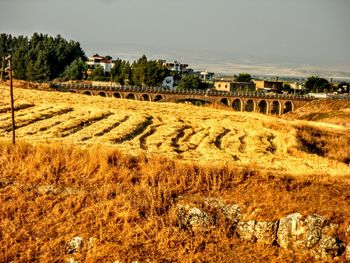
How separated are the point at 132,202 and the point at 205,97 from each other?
98.0 m

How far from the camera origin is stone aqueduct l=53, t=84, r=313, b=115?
341 ft

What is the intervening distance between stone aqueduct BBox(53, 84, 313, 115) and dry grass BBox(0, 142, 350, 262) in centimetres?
8738

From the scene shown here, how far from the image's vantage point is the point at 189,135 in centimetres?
2591

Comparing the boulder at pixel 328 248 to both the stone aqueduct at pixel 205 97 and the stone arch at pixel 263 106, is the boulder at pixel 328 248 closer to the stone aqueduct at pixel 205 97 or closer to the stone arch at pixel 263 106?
the stone aqueduct at pixel 205 97

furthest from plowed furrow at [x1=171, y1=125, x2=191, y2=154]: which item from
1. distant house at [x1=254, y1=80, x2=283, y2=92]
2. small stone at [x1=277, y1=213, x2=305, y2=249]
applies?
distant house at [x1=254, y1=80, x2=283, y2=92]

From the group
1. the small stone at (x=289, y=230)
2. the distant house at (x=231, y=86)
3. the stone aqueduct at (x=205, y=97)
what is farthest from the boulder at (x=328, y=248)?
the distant house at (x=231, y=86)

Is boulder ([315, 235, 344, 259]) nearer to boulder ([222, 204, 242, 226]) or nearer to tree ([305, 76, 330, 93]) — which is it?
boulder ([222, 204, 242, 226])

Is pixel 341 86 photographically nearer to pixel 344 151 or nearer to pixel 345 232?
pixel 344 151

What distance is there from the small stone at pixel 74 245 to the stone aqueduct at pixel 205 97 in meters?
90.2

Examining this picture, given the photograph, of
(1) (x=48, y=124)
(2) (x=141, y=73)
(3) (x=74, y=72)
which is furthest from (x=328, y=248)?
(3) (x=74, y=72)

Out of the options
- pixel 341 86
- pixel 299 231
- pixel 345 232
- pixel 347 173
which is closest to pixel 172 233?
pixel 299 231

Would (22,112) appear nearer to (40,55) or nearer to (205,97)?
(205,97)

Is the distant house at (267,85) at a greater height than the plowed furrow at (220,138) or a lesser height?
greater

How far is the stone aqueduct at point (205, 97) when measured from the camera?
341ft
